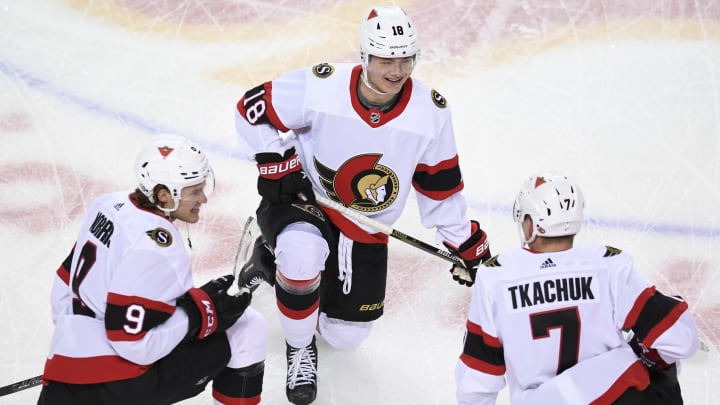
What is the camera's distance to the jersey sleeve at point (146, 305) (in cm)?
240

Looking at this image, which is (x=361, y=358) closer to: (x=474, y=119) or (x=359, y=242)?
(x=359, y=242)

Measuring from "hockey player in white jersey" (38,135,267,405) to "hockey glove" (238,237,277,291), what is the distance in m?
0.65

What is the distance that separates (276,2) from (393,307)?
2.26 metres

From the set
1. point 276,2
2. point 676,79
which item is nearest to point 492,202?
point 676,79

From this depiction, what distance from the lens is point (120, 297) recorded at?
7.83ft

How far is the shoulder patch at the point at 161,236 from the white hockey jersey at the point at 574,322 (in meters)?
0.83

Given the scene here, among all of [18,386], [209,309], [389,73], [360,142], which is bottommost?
[18,386]

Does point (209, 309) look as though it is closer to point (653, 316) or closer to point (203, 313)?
point (203, 313)

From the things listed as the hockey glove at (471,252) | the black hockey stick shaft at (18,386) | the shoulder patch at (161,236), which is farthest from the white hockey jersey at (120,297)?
the hockey glove at (471,252)

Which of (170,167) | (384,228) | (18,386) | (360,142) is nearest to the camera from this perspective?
(170,167)

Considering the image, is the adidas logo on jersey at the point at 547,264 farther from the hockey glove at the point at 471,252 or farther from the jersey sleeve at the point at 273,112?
the jersey sleeve at the point at 273,112

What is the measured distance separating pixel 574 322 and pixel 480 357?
267mm

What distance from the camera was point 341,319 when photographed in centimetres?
335

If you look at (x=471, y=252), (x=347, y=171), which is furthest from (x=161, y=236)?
(x=471, y=252)
